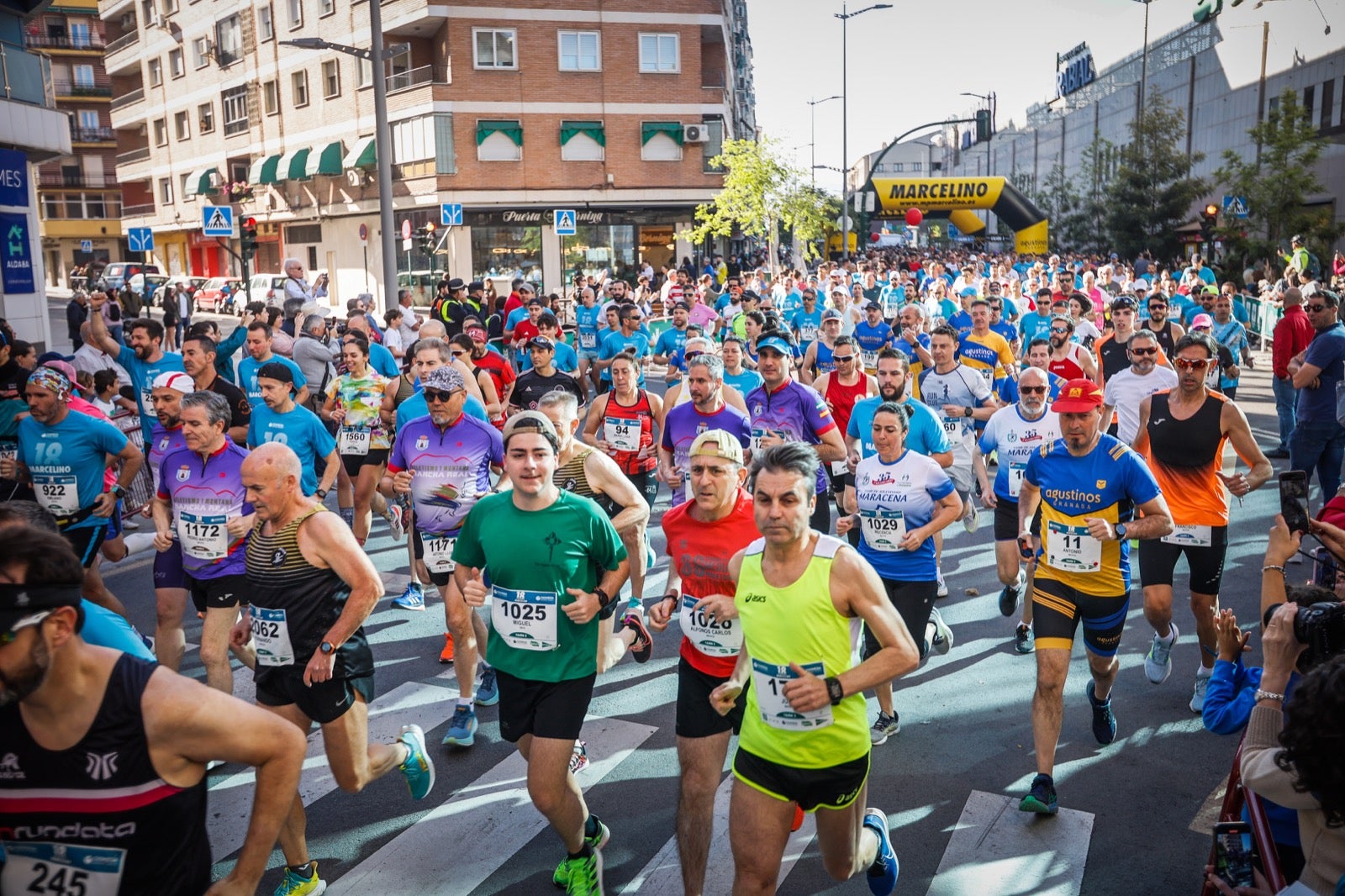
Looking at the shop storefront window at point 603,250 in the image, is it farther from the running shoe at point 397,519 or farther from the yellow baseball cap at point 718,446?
the yellow baseball cap at point 718,446

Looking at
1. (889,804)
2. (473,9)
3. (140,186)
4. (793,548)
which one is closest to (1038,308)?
(889,804)

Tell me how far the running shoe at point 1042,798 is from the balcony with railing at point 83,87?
8096cm

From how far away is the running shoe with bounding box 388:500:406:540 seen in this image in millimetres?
9398

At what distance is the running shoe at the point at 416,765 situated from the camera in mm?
4996

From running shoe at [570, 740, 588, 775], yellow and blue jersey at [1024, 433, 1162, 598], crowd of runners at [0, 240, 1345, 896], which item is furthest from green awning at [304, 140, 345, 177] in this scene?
yellow and blue jersey at [1024, 433, 1162, 598]

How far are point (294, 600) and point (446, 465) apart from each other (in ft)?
7.28

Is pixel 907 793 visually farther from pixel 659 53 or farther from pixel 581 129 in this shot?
pixel 659 53

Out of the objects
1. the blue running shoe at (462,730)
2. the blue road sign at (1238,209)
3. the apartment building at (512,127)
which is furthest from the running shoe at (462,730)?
the apartment building at (512,127)

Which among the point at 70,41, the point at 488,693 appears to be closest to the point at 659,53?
the point at 488,693

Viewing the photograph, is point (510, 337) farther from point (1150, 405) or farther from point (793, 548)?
point (793, 548)

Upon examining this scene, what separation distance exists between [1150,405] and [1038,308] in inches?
306

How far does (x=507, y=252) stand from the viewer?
4119cm

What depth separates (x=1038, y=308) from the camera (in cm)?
1435

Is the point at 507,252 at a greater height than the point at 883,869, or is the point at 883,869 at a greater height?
the point at 507,252
